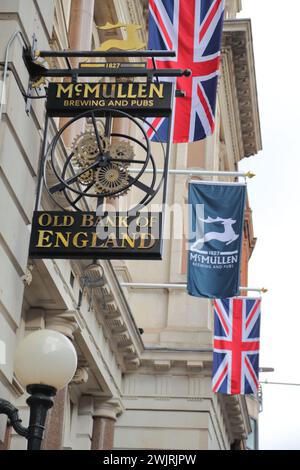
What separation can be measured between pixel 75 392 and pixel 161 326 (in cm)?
503

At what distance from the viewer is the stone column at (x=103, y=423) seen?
23.6 m

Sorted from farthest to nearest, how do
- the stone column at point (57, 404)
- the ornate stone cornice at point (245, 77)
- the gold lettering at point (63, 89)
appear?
the ornate stone cornice at point (245, 77)
the stone column at point (57, 404)
the gold lettering at point (63, 89)

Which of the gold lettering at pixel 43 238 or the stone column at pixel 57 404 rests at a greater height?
the stone column at pixel 57 404

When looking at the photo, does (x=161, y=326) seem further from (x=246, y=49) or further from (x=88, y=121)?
(x=246, y=49)

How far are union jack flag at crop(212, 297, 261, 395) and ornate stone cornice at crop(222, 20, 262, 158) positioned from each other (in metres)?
13.1

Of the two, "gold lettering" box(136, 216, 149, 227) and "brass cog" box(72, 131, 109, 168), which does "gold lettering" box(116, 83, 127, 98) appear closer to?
"brass cog" box(72, 131, 109, 168)

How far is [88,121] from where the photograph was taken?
76.4ft

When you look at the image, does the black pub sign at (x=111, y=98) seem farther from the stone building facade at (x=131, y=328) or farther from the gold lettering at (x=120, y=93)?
the stone building facade at (x=131, y=328)

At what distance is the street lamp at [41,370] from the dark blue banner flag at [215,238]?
1186 cm

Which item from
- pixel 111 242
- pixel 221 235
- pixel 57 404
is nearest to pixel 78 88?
pixel 111 242

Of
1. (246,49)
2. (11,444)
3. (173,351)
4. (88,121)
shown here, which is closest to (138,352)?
(173,351)

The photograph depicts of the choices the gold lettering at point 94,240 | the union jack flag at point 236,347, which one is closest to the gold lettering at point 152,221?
the gold lettering at point 94,240

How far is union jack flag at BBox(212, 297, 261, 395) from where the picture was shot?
24391 mm

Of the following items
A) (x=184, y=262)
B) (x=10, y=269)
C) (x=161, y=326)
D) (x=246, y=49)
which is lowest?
(x=10, y=269)
